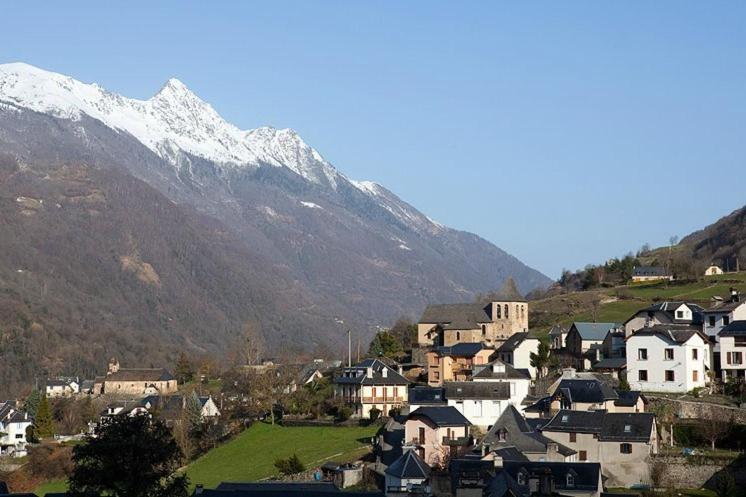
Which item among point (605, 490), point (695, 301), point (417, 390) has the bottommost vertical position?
point (605, 490)

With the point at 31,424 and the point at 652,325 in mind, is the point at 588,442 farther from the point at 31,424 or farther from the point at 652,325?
the point at 31,424

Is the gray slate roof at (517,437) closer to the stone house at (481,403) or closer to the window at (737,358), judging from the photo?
the stone house at (481,403)

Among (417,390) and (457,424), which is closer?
(457,424)

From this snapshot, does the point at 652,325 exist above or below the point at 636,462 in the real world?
above

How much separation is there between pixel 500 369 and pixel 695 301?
71.1 ft

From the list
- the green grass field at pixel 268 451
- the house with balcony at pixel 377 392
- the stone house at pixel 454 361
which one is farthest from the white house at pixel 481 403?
the stone house at pixel 454 361

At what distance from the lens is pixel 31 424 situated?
90062mm

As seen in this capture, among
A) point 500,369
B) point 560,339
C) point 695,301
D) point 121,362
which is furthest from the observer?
point 121,362

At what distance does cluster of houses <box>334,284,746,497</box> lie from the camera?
4878 centimetres

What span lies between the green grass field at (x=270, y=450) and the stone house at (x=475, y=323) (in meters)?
13.5

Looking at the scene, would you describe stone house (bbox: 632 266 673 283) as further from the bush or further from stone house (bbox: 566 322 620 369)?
the bush

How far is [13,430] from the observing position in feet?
297

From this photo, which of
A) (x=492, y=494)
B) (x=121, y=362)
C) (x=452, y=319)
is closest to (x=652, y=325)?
(x=452, y=319)

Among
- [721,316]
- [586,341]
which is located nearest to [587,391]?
[721,316]
